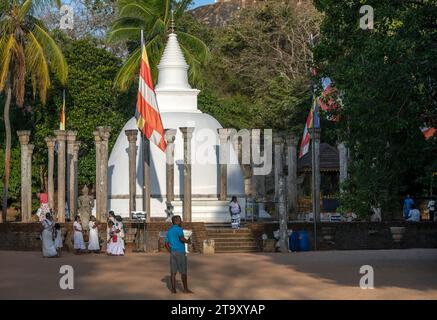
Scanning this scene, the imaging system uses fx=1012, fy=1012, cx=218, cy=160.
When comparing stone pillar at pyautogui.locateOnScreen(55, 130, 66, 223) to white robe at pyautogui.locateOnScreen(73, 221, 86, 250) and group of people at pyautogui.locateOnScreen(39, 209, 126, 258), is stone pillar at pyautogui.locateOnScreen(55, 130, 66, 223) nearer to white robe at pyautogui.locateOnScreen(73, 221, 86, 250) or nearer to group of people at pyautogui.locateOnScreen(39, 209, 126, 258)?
group of people at pyautogui.locateOnScreen(39, 209, 126, 258)

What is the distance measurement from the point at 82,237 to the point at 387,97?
1384 centimetres

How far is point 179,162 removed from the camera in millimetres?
38812

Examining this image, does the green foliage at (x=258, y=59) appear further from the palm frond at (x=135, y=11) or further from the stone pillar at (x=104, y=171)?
the stone pillar at (x=104, y=171)

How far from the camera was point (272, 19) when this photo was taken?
6184cm

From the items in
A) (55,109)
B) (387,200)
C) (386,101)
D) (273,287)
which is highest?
(55,109)

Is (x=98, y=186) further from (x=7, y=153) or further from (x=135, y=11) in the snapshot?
(x=135, y=11)

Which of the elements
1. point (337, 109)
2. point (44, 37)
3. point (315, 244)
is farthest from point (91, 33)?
point (337, 109)

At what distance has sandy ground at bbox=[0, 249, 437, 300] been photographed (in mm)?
19391

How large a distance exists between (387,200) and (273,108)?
31.7 metres

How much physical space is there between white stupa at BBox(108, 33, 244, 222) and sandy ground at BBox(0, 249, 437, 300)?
23.3 feet

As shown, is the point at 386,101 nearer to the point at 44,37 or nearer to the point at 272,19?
the point at 44,37

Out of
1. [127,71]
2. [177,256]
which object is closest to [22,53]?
[127,71]

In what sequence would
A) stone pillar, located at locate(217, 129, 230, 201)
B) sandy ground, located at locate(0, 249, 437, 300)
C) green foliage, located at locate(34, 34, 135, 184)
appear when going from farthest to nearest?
green foliage, located at locate(34, 34, 135, 184), stone pillar, located at locate(217, 129, 230, 201), sandy ground, located at locate(0, 249, 437, 300)

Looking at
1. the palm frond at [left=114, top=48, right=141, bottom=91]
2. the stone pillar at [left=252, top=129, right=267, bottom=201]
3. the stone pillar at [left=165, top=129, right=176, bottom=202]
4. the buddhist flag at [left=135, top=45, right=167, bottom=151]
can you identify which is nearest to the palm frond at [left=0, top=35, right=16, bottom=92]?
the palm frond at [left=114, top=48, right=141, bottom=91]
